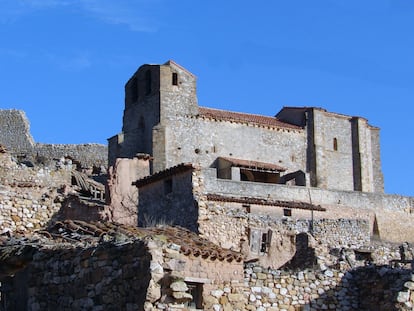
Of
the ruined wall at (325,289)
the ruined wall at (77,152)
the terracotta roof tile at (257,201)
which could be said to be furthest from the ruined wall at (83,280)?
the ruined wall at (77,152)

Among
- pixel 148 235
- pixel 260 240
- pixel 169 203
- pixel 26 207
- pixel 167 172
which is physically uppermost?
pixel 167 172

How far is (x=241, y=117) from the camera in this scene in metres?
59.6

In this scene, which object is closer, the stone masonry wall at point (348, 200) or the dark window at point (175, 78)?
the stone masonry wall at point (348, 200)

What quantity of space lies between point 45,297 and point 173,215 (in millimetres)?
16517

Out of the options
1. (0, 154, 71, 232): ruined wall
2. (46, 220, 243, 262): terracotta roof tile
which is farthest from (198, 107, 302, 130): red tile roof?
(46, 220, 243, 262): terracotta roof tile

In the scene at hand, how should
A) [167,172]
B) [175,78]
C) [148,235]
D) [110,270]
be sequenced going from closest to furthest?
[110,270]
[148,235]
[167,172]
[175,78]

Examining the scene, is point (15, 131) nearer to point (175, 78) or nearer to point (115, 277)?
point (175, 78)

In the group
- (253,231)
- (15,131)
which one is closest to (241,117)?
(15,131)

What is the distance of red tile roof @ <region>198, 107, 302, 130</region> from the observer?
5816 cm

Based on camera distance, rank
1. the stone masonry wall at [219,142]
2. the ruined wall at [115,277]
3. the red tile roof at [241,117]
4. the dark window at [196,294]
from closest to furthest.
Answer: the ruined wall at [115,277], the dark window at [196,294], the stone masonry wall at [219,142], the red tile roof at [241,117]

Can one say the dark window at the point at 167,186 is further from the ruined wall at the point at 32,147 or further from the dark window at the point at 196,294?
the ruined wall at the point at 32,147

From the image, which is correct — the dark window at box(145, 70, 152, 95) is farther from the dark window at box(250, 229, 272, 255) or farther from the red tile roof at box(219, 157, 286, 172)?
the dark window at box(250, 229, 272, 255)

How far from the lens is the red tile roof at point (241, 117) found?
191ft

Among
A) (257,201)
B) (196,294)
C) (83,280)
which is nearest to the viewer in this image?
(83,280)
